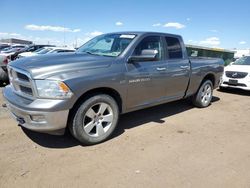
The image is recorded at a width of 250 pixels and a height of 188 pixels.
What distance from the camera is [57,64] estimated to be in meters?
3.41

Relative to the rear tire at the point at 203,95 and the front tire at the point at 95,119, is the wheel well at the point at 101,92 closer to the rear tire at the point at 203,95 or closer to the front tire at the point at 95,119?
the front tire at the point at 95,119

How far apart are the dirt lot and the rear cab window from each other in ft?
4.85

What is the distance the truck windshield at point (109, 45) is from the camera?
4241 millimetres

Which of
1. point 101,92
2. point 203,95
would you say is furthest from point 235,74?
point 101,92

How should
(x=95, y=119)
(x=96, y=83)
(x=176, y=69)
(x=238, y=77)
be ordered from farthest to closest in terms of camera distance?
(x=238, y=77) < (x=176, y=69) < (x=95, y=119) < (x=96, y=83)

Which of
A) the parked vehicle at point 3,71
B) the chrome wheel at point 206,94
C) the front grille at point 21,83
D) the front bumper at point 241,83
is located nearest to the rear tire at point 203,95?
the chrome wheel at point 206,94

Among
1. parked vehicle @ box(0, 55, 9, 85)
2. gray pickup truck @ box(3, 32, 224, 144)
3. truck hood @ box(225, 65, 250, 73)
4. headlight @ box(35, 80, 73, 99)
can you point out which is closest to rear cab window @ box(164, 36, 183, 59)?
gray pickup truck @ box(3, 32, 224, 144)

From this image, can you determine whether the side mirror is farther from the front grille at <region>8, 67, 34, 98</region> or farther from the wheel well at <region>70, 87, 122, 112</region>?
the front grille at <region>8, 67, 34, 98</region>

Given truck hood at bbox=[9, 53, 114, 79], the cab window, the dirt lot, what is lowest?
the dirt lot

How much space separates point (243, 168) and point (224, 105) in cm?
389

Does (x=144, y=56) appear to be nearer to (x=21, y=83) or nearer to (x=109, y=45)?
(x=109, y=45)

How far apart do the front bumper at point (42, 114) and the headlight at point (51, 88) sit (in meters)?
0.08

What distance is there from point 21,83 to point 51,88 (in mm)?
647

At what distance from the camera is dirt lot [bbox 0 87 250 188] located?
9.46 feet
